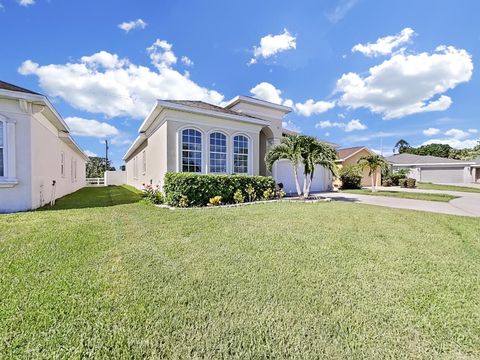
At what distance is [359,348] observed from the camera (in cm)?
233

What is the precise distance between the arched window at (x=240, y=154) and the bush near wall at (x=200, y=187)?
2.21 m

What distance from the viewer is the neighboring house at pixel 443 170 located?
34281 millimetres

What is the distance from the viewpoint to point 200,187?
1014 centimetres

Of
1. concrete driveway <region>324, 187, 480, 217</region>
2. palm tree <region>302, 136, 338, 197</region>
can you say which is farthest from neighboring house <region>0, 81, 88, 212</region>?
concrete driveway <region>324, 187, 480, 217</region>

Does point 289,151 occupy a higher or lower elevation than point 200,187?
higher

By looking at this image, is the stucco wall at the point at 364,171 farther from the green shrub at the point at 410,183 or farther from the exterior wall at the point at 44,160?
the exterior wall at the point at 44,160

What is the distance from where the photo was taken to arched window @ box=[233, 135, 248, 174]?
A: 45.2 feet

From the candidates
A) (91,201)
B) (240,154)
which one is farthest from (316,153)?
(91,201)

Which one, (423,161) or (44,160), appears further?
(423,161)

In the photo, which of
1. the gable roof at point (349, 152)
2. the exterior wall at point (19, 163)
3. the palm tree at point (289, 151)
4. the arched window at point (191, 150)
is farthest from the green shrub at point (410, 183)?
the exterior wall at point (19, 163)

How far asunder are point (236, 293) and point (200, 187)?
284 inches

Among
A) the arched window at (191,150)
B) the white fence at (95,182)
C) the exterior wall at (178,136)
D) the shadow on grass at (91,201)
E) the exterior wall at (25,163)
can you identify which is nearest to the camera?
the exterior wall at (25,163)

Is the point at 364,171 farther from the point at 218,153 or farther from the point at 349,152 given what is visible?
the point at 218,153

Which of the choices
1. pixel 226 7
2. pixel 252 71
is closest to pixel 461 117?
pixel 252 71
